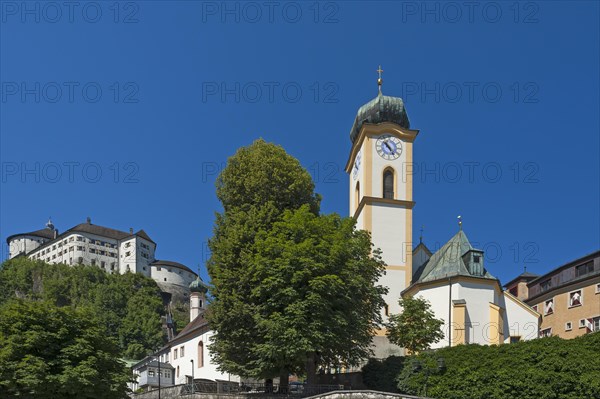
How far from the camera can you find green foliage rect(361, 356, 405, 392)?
36.6 m

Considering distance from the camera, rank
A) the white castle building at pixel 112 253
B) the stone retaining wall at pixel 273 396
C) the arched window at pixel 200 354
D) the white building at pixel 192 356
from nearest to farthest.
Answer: the stone retaining wall at pixel 273 396 → the white building at pixel 192 356 → the arched window at pixel 200 354 → the white castle building at pixel 112 253

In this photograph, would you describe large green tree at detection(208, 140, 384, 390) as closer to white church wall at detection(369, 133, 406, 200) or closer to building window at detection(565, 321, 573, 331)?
white church wall at detection(369, 133, 406, 200)

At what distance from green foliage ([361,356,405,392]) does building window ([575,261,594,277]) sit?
70.1ft

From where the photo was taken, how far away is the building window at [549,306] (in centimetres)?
5463

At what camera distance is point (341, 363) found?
37219mm

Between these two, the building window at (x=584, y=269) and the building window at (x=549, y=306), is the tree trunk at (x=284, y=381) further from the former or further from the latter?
the building window at (x=549, y=306)

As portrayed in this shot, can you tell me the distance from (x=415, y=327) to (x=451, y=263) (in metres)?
7.57

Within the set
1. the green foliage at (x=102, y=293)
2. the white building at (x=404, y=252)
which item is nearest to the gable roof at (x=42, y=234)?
the green foliage at (x=102, y=293)

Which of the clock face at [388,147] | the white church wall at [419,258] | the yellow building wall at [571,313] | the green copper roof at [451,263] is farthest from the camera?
the clock face at [388,147]

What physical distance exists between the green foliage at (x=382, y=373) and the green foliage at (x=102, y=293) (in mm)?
70239

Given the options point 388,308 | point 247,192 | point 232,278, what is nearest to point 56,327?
point 232,278

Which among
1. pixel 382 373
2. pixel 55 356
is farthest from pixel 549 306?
pixel 55 356

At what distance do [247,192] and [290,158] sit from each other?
3.60 meters

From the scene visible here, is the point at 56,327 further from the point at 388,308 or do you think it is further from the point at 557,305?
the point at 557,305
